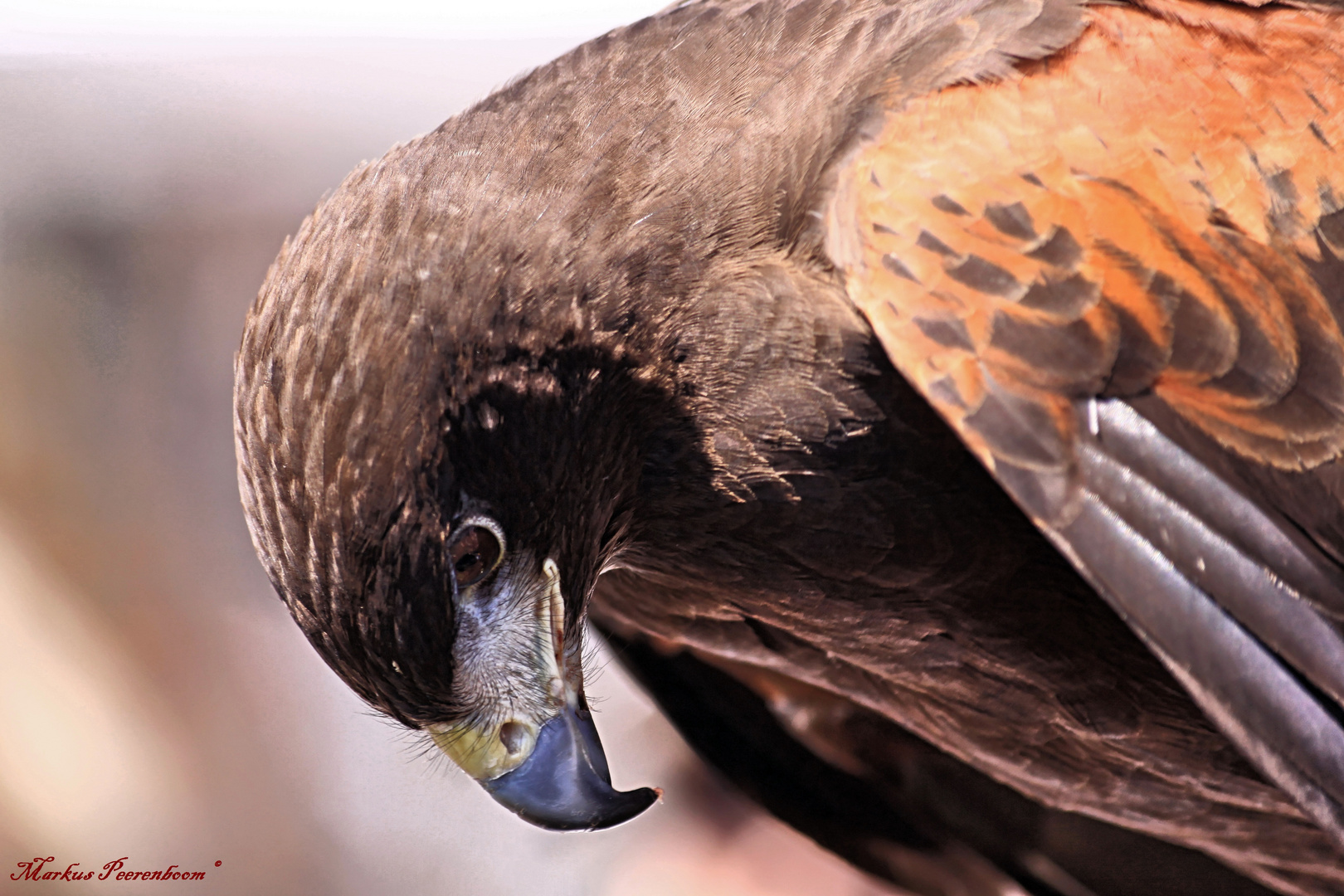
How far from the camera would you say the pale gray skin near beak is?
3.68 feet

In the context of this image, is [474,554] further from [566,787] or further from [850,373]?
[850,373]

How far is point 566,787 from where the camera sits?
3.70ft

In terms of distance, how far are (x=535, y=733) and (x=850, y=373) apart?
1.71ft

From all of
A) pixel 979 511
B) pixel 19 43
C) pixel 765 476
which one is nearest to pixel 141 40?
pixel 19 43

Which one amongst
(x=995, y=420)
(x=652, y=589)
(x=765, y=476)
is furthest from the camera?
(x=652, y=589)

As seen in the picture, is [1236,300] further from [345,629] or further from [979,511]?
[345,629]

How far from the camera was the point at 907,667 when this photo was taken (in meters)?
1.44

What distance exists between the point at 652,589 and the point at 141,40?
4.62ft
